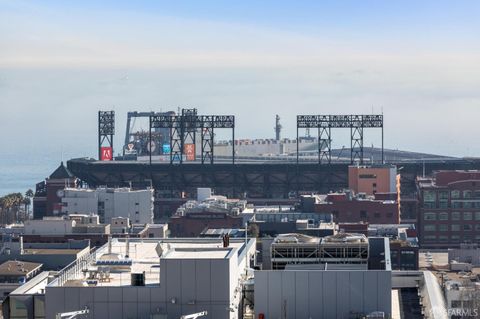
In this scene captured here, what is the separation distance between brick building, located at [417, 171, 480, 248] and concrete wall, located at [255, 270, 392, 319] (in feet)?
193

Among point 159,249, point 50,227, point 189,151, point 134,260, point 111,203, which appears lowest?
point 50,227

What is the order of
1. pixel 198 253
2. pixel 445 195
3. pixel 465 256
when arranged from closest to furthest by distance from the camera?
1. pixel 198 253
2. pixel 465 256
3. pixel 445 195

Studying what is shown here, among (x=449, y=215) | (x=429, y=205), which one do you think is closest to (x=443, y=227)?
(x=449, y=215)

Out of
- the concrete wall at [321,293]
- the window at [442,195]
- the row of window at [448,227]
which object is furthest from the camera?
the window at [442,195]

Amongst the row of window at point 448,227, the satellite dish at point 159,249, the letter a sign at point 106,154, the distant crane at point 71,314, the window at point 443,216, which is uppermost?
the letter a sign at point 106,154

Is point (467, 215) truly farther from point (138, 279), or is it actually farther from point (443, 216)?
point (138, 279)

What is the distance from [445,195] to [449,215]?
117cm

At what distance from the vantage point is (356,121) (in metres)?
114

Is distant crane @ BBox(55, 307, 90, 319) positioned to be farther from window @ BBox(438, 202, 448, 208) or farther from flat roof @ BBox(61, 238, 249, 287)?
window @ BBox(438, 202, 448, 208)

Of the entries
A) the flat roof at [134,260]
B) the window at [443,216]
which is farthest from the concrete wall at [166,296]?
the window at [443,216]

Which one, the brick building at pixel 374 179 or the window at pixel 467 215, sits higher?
the brick building at pixel 374 179

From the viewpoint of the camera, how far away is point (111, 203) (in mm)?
90062

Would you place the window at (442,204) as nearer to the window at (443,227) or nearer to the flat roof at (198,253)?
the window at (443,227)

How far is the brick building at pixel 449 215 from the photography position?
85062mm
